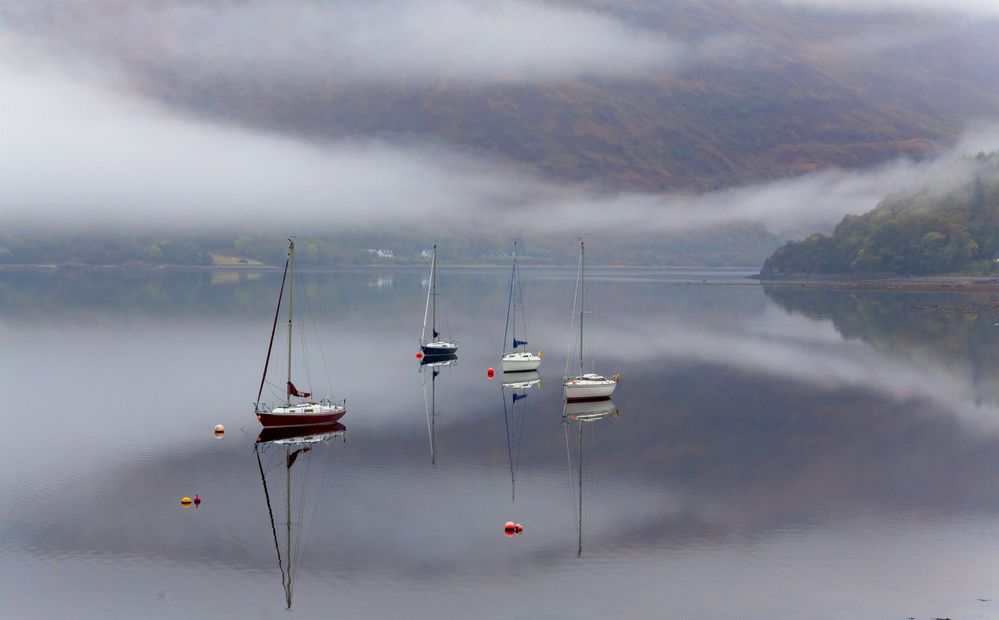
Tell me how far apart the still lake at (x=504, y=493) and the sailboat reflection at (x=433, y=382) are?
1.24ft

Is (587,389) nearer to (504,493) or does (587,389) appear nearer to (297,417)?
(297,417)

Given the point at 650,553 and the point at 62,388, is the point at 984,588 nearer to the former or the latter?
the point at 650,553

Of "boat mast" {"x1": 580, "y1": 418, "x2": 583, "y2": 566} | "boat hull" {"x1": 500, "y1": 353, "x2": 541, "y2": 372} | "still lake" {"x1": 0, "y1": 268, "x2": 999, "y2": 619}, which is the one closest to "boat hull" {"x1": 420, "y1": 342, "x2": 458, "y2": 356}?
"still lake" {"x1": 0, "y1": 268, "x2": 999, "y2": 619}

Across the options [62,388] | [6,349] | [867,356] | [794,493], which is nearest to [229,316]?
[6,349]

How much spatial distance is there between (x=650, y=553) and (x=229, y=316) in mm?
101338

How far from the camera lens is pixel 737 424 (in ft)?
178

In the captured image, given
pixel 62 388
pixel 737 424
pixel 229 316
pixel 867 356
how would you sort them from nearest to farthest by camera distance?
pixel 737 424
pixel 62 388
pixel 867 356
pixel 229 316

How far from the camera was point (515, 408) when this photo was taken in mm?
58625

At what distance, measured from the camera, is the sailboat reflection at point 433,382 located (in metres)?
49.6

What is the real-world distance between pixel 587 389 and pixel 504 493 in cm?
2102

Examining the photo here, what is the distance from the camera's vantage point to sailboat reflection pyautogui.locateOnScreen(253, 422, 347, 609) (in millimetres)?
31914

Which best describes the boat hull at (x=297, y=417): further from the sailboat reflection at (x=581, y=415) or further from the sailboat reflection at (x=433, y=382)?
the sailboat reflection at (x=581, y=415)

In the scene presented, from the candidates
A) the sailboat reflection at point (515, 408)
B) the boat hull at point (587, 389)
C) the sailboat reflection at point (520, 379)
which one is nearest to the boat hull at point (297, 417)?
the sailboat reflection at point (515, 408)

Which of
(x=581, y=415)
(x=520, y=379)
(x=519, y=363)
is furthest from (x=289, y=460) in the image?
(x=519, y=363)
